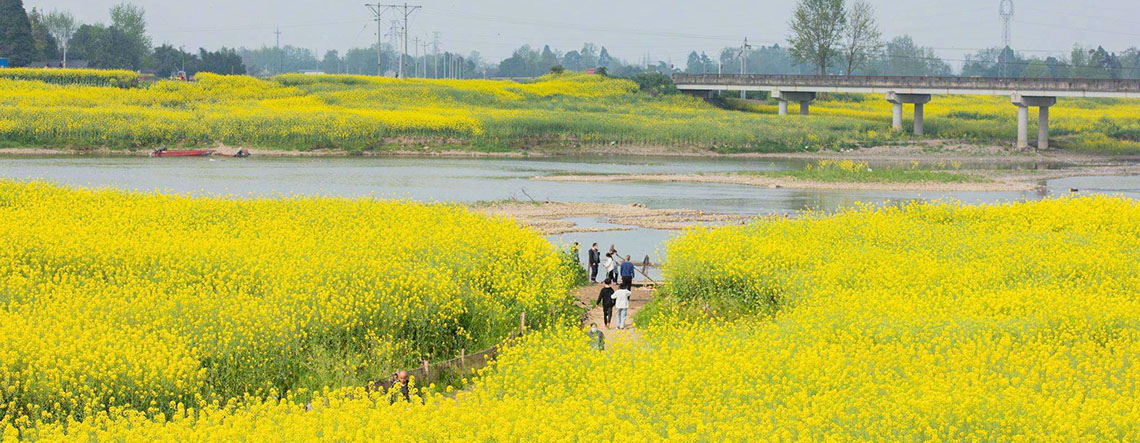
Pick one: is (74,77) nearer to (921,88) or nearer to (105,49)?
(105,49)

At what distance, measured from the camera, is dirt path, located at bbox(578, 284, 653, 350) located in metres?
25.6

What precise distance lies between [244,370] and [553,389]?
5289 mm

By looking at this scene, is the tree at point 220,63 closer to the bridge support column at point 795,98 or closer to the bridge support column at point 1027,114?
the bridge support column at point 795,98

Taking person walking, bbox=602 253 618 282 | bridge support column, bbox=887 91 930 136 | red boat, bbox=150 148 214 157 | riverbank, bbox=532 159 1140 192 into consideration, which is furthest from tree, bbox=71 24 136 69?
person walking, bbox=602 253 618 282

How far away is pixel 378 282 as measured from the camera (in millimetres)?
22953

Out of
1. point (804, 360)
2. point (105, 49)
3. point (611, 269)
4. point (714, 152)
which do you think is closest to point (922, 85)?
point (714, 152)

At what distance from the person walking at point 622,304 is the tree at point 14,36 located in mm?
101815

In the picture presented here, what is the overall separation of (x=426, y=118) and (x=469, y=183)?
83.8ft

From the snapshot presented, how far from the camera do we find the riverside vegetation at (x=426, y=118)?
3125 inches

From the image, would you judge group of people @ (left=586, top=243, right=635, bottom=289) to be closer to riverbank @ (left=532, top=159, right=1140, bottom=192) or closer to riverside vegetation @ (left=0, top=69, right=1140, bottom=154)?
riverbank @ (left=532, top=159, right=1140, bottom=192)

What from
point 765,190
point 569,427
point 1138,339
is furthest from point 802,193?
point 569,427

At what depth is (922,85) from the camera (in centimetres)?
9450

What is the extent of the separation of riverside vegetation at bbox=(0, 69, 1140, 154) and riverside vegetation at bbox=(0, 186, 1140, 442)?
1965 inches

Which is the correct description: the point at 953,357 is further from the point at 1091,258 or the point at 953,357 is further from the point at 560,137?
the point at 560,137
